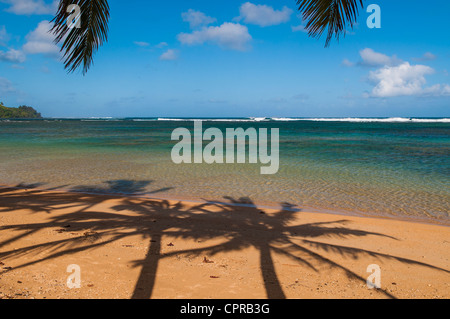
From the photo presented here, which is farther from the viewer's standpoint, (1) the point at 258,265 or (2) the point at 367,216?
(2) the point at 367,216

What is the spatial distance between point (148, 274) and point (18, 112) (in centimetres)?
16915

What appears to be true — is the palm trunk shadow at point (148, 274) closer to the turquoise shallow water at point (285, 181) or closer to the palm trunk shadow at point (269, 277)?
the palm trunk shadow at point (269, 277)

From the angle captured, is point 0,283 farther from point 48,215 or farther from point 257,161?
point 257,161

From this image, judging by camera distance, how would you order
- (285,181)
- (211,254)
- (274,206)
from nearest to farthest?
1. (211,254)
2. (274,206)
3. (285,181)

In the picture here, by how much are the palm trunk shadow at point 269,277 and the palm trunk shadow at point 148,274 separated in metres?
1.23

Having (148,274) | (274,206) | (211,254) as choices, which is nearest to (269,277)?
(211,254)

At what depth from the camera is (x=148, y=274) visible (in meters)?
3.65

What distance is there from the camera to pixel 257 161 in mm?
15414

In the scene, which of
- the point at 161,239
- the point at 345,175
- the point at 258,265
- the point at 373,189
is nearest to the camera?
the point at 258,265

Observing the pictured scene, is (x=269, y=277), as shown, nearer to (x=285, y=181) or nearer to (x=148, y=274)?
(x=148, y=274)

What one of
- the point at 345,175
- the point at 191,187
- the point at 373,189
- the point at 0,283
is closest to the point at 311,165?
the point at 345,175

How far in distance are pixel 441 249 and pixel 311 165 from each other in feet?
29.1

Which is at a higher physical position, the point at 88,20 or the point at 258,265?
the point at 88,20

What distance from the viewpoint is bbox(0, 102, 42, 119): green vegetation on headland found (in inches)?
5128
